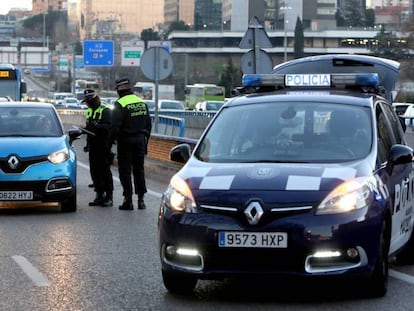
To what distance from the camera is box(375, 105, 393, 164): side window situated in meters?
8.16

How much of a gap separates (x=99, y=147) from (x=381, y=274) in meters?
8.50

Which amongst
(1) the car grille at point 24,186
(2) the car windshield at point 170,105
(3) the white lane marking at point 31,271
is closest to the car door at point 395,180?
(3) the white lane marking at point 31,271

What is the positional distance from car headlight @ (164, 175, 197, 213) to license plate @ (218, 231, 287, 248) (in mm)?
360

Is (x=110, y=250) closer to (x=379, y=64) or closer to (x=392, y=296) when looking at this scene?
(x=392, y=296)

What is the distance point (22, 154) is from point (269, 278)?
717cm

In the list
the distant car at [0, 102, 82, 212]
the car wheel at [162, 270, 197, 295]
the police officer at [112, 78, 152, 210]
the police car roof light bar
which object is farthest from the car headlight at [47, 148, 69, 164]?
the car wheel at [162, 270, 197, 295]

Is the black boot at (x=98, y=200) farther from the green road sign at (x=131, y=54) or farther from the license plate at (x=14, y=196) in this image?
the green road sign at (x=131, y=54)

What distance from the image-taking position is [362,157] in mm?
7852

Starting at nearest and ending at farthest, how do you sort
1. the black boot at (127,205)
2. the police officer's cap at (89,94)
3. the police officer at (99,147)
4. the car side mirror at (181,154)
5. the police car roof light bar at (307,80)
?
the car side mirror at (181,154), the police car roof light bar at (307,80), the black boot at (127,205), the police officer at (99,147), the police officer's cap at (89,94)

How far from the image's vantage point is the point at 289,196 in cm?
709

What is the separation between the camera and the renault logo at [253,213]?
7.05 m

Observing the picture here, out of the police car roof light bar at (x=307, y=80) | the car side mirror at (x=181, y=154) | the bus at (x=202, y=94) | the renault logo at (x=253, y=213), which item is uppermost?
the police car roof light bar at (x=307, y=80)

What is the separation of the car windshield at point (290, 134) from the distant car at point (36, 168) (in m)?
5.53

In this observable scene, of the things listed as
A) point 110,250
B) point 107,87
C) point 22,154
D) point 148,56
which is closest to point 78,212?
point 22,154
